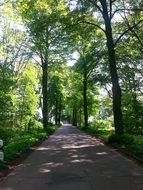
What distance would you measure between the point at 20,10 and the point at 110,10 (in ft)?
18.8

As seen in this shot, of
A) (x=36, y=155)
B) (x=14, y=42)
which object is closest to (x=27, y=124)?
(x=14, y=42)

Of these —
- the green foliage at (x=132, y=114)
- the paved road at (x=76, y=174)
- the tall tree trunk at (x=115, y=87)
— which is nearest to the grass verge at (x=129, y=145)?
the paved road at (x=76, y=174)

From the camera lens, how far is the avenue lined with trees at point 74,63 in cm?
2541

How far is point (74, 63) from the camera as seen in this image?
Answer: 5175 cm

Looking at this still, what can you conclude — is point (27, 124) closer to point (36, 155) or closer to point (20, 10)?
point (20, 10)

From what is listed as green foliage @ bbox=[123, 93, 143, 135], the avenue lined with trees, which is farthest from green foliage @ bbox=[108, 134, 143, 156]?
green foliage @ bbox=[123, 93, 143, 135]

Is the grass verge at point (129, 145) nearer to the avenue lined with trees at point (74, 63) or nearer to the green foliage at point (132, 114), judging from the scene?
the avenue lined with trees at point (74, 63)

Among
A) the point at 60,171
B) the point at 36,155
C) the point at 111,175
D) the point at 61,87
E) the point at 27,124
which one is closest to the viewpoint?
the point at 111,175

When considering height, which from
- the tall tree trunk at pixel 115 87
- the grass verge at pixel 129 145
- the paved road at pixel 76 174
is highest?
the tall tree trunk at pixel 115 87

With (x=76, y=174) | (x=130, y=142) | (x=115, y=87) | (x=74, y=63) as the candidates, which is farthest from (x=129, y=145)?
(x=74, y=63)

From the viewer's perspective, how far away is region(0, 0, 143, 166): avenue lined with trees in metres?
25.4

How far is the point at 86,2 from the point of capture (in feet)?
85.5

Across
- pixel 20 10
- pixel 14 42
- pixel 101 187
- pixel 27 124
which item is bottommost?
pixel 101 187

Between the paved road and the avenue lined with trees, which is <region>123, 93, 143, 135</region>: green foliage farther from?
the paved road
